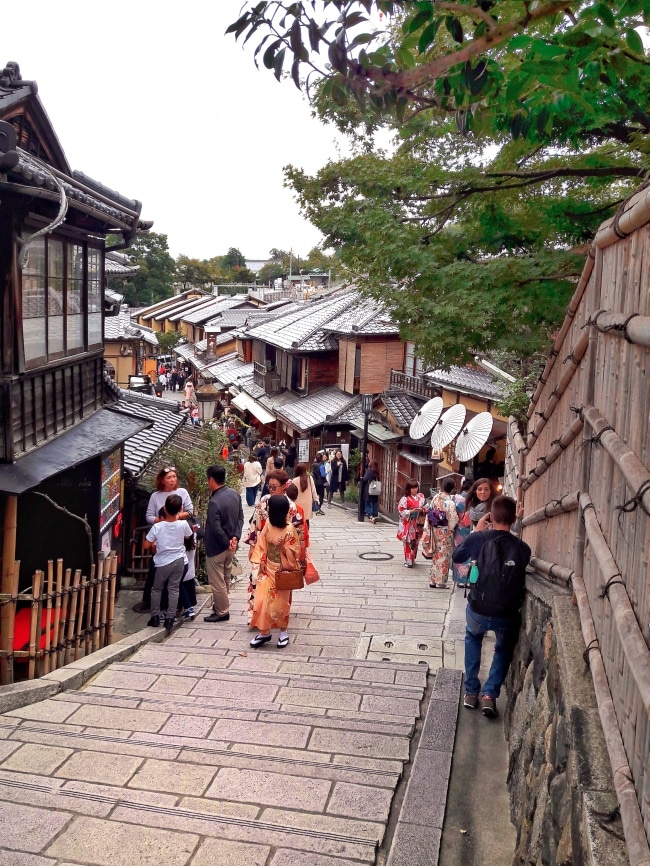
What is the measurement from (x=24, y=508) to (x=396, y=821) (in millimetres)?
6197

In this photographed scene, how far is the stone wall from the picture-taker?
109 inches

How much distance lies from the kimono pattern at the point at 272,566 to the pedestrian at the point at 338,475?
18.1 meters

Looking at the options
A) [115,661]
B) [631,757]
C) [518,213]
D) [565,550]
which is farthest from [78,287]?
[631,757]

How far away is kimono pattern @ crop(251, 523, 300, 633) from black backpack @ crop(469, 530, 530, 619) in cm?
250

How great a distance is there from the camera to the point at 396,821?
464cm

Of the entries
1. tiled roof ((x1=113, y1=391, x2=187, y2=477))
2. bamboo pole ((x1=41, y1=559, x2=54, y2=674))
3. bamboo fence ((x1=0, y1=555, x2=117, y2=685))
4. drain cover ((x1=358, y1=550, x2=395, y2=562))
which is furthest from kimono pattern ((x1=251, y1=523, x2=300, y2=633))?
drain cover ((x1=358, y1=550, x2=395, y2=562))

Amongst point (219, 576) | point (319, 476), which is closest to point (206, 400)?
point (319, 476)

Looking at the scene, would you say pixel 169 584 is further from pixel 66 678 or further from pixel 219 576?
pixel 66 678

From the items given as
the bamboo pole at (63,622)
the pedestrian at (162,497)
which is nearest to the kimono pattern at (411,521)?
the pedestrian at (162,497)

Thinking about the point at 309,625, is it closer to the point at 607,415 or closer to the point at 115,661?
the point at 115,661

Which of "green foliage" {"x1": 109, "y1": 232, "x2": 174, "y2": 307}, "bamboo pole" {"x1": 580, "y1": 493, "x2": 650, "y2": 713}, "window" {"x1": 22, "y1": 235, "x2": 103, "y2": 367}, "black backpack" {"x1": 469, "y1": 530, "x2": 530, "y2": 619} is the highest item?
"green foliage" {"x1": 109, "y1": 232, "x2": 174, "y2": 307}

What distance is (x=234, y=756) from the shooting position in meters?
5.41

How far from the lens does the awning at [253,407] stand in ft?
115

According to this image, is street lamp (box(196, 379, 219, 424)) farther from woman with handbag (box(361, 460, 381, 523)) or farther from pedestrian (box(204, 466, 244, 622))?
pedestrian (box(204, 466, 244, 622))
